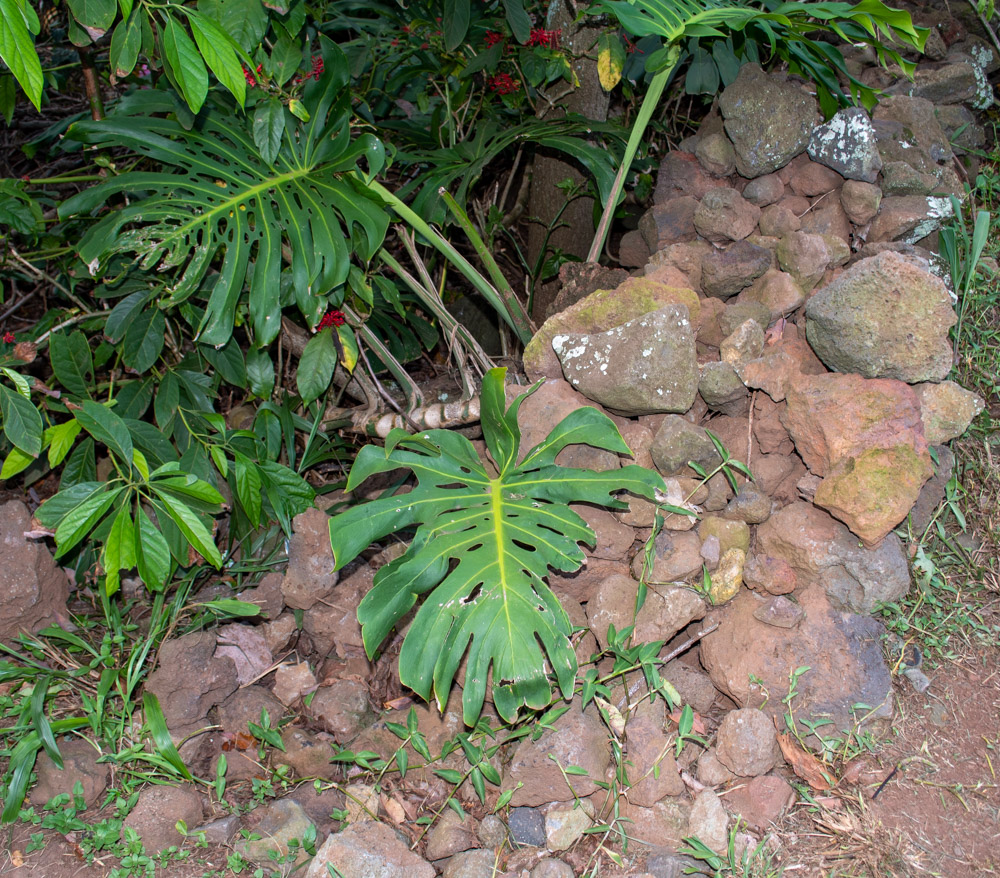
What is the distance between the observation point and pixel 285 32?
201cm

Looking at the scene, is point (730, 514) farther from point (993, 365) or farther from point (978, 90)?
point (978, 90)

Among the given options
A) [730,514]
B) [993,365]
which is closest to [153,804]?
[730,514]

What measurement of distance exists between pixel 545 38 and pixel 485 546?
1.67m

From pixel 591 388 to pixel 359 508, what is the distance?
720 millimetres

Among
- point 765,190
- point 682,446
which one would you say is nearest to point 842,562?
point 682,446

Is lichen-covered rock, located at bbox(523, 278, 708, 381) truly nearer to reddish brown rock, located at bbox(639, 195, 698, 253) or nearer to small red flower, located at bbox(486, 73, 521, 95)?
reddish brown rock, located at bbox(639, 195, 698, 253)

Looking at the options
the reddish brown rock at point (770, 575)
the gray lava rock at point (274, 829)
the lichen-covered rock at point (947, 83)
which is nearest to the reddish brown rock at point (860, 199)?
the lichen-covered rock at point (947, 83)

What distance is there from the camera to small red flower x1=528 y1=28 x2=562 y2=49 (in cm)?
247

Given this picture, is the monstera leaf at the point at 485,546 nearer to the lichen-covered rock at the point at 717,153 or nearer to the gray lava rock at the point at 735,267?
the gray lava rock at the point at 735,267

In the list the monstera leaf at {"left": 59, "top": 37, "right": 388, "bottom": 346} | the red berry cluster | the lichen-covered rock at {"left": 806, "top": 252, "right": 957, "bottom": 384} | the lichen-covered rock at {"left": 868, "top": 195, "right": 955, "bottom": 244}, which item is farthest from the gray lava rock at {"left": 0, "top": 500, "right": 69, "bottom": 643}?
the lichen-covered rock at {"left": 868, "top": 195, "right": 955, "bottom": 244}

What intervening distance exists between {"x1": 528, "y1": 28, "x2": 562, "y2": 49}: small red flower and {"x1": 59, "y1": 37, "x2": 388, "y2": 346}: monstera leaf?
2.52ft

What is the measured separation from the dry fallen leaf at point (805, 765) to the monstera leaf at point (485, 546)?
1.85ft

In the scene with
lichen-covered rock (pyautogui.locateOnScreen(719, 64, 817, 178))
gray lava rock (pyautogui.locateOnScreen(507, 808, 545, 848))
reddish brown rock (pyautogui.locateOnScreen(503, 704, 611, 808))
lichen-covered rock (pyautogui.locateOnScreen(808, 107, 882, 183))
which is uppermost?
lichen-covered rock (pyautogui.locateOnScreen(719, 64, 817, 178))

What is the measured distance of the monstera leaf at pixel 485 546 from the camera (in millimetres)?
1688
